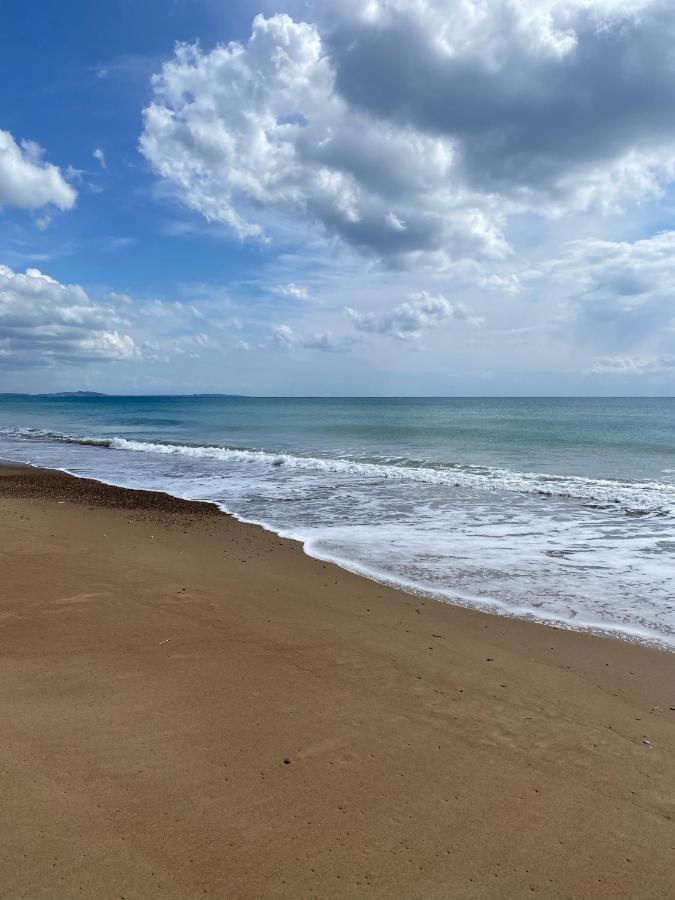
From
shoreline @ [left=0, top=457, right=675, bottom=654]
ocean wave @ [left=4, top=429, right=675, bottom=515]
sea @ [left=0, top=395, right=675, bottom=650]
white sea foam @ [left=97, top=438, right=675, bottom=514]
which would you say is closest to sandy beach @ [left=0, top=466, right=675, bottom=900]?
shoreline @ [left=0, top=457, right=675, bottom=654]

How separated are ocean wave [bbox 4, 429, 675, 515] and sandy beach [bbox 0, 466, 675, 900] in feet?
30.8

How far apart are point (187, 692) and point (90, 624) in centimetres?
182

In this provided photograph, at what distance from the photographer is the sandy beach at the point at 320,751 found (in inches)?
99.9

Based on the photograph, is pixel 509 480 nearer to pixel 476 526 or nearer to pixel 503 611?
pixel 476 526

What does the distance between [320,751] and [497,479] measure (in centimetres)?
1532

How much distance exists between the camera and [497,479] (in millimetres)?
17750

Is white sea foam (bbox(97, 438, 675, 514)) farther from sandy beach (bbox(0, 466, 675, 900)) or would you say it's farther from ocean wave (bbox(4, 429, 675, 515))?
sandy beach (bbox(0, 466, 675, 900))

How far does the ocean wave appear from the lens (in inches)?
552

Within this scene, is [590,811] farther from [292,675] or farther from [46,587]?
[46,587]

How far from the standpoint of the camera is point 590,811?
3018mm

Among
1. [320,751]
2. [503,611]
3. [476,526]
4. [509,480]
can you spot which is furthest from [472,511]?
[320,751]

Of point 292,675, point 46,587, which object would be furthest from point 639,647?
point 46,587

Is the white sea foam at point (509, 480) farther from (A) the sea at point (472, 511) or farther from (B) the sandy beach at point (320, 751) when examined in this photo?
(B) the sandy beach at point (320, 751)

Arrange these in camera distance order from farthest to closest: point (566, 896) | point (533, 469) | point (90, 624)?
point (533, 469) → point (90, 624) → point (566, 896)
